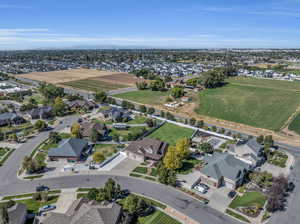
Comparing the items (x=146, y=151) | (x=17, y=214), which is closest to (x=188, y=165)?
(x=146, y=151)

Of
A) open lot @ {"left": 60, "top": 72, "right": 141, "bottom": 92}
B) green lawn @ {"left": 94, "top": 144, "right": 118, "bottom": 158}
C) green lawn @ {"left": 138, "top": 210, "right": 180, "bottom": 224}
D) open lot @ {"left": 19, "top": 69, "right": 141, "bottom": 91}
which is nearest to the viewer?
green lawn @ {"left": 138, "top": 210, "right": 180, "bottom": 224}

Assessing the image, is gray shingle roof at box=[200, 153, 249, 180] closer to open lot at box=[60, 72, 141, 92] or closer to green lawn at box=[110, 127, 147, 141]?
green lawn at box=[110, 127, 147, 141]

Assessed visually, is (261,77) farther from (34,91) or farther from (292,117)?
(34,91)

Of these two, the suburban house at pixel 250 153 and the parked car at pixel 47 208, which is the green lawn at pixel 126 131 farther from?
the parked car at pixel 47 208

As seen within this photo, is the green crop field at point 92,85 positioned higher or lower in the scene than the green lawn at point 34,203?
higher

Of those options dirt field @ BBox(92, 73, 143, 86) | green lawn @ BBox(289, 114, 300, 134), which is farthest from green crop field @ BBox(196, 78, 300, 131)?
dirt field @ BBox(92, 73, 143, 86)

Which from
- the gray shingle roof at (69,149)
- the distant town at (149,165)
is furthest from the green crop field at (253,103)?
the gray shingle roof at (69,149)
